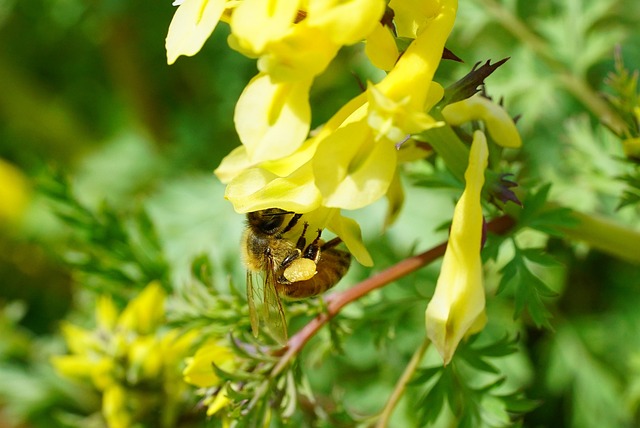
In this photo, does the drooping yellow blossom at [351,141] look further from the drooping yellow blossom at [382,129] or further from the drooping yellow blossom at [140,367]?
the drooping yellow blossom at [140,367]

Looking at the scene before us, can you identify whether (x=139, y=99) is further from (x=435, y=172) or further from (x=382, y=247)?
(x=435, y=172)

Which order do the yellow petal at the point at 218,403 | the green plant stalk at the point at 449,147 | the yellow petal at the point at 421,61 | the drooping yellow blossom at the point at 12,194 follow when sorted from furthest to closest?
the drooping yellow blossom at the point at 12,194
the yellow petal at the point at 218,403
the green plant stalk at the point at 449,147
the yellow petal at the point at 421,61

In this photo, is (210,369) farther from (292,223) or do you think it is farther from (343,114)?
(343,114)

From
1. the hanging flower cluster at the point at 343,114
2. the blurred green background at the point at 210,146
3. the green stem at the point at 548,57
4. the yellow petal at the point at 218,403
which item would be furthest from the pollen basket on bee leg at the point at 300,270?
the green stem at the point at 548,57

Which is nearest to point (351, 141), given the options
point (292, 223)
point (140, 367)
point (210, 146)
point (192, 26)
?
point (192, 26)

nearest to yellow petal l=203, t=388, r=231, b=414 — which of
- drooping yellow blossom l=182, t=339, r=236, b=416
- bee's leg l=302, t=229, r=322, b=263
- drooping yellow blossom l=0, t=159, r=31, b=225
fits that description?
drooping yellow blossom l=182, t=339, r=236, b=416

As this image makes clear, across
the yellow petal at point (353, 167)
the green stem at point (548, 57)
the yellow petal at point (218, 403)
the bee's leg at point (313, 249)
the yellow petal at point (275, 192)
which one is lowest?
the green stem at point (548, 57)

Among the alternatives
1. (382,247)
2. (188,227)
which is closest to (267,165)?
(382,247)

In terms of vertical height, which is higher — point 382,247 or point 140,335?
point 140,335
